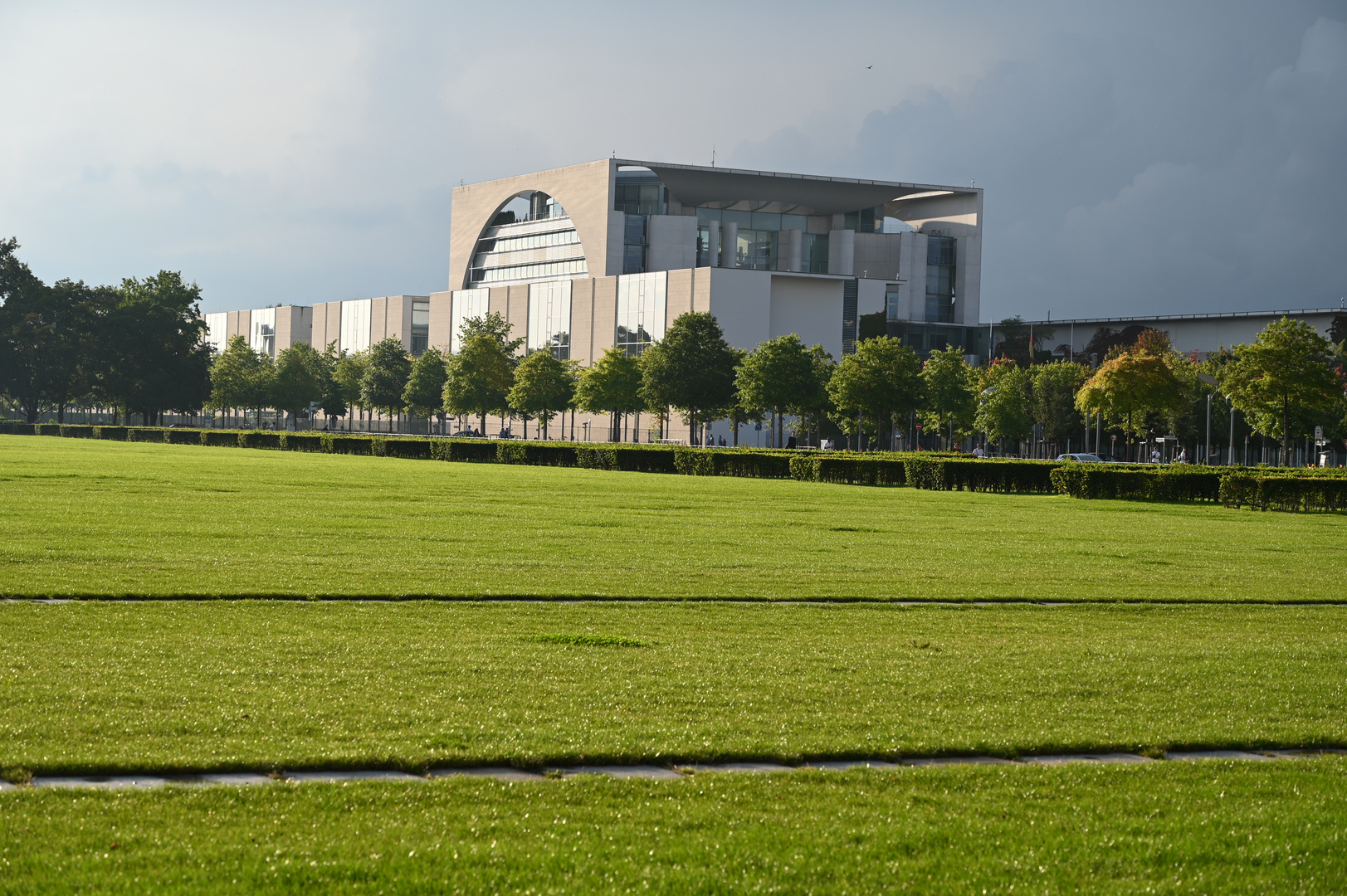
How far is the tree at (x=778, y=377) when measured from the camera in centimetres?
7769

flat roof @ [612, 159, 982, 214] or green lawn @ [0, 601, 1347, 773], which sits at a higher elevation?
flat roof @ [612, 159, 982, 214]

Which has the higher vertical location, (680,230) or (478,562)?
(680,230)

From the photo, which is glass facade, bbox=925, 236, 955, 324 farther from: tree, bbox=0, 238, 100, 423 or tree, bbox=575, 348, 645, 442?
tree, bbox=0, 238, 100, 423

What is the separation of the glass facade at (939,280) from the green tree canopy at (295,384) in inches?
2495

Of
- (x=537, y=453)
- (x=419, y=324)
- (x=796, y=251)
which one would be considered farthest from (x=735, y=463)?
(x=419, y=324)

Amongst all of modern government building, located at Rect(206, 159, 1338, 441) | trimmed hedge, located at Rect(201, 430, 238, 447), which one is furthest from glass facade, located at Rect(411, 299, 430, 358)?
trimmed hedge, located at Rect(201, 430, 238, 447)

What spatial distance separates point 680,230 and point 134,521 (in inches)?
4102

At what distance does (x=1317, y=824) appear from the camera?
6.21 meters

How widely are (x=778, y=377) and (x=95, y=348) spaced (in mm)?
65312

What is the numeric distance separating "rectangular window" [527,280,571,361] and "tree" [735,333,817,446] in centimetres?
4263

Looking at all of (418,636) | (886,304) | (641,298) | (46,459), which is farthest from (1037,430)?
(418,636)

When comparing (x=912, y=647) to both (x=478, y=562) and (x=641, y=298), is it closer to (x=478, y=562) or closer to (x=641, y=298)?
(x=478, y=562)

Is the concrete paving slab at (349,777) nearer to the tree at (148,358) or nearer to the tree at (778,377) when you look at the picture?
the tree at (778,377)

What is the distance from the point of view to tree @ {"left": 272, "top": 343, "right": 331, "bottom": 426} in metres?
120
